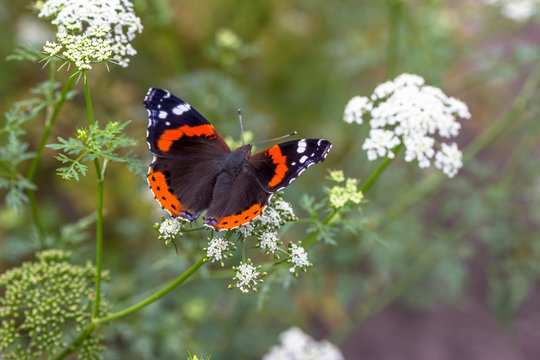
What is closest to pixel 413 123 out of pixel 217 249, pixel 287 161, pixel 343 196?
pixel 343 196

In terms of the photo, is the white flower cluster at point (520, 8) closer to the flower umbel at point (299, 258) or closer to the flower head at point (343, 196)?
the flower head at point (343, 196)

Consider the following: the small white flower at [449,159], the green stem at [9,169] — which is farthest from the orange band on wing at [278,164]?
the green stem at [9,169]

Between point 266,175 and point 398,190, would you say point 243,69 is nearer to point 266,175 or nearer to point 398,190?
point 398,190

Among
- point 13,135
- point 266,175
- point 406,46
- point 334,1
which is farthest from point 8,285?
point 334,1

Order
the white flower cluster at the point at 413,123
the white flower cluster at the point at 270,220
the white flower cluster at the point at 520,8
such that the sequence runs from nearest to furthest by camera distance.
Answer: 1. the white flower cluster at the point at 270,220
2. the white flower cluster at the point at 413,123
3. the white flower cluster at the point at 520,8

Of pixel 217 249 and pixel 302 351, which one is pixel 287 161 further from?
pixel 302 351

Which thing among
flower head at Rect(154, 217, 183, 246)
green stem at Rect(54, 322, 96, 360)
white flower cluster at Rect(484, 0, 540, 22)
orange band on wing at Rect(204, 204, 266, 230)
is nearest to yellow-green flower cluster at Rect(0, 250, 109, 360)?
green stem at Rect(54, 322, 96, 360)
